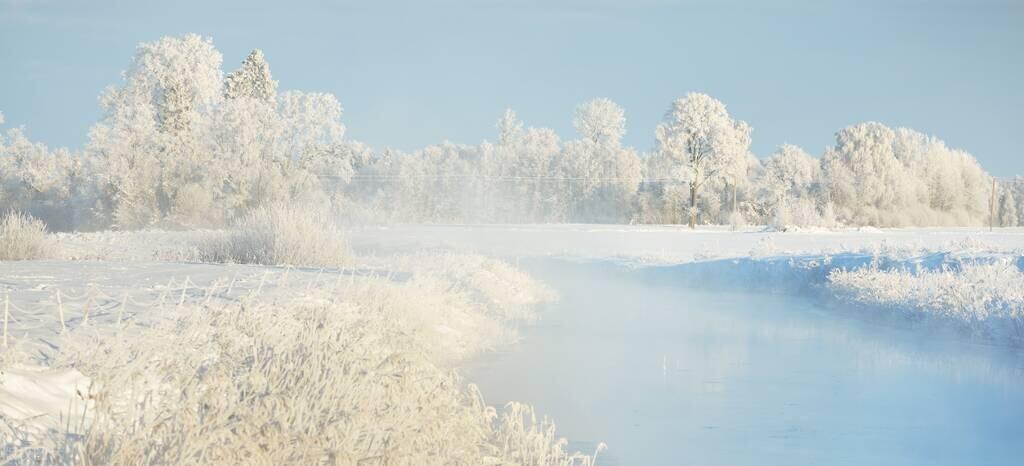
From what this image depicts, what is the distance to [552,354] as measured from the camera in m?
13.6

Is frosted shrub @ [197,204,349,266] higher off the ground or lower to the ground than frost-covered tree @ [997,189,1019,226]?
lower

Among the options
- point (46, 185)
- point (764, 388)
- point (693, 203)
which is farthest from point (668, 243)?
point (46, 185)

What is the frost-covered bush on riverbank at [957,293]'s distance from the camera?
15422 millimetres

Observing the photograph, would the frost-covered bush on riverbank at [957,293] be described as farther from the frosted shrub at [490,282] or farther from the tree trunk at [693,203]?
the tree trunk at [693,203]

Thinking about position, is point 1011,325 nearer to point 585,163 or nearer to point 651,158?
point 585,163

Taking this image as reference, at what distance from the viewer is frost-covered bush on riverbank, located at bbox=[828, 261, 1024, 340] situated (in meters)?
15.4

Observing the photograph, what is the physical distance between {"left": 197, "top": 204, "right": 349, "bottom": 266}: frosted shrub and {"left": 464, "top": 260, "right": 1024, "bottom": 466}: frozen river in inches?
156

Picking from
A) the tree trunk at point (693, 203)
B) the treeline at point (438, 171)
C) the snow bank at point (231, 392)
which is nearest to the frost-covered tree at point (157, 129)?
the treeline at point (438, 171)

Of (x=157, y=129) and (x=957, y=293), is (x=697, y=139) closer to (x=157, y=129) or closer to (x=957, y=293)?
(x=157, y=129)

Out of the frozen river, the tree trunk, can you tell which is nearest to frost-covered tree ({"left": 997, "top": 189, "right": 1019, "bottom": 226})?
the tree trunk

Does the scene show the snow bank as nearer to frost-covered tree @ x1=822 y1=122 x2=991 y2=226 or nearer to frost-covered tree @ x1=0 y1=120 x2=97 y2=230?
frost-covered tree @ x1=0 y1=120 x2=97 y2=230

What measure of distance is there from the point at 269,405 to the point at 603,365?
8.85 m

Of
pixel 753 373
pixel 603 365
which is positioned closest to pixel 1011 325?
pixel 753 373

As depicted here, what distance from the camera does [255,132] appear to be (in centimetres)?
4281
